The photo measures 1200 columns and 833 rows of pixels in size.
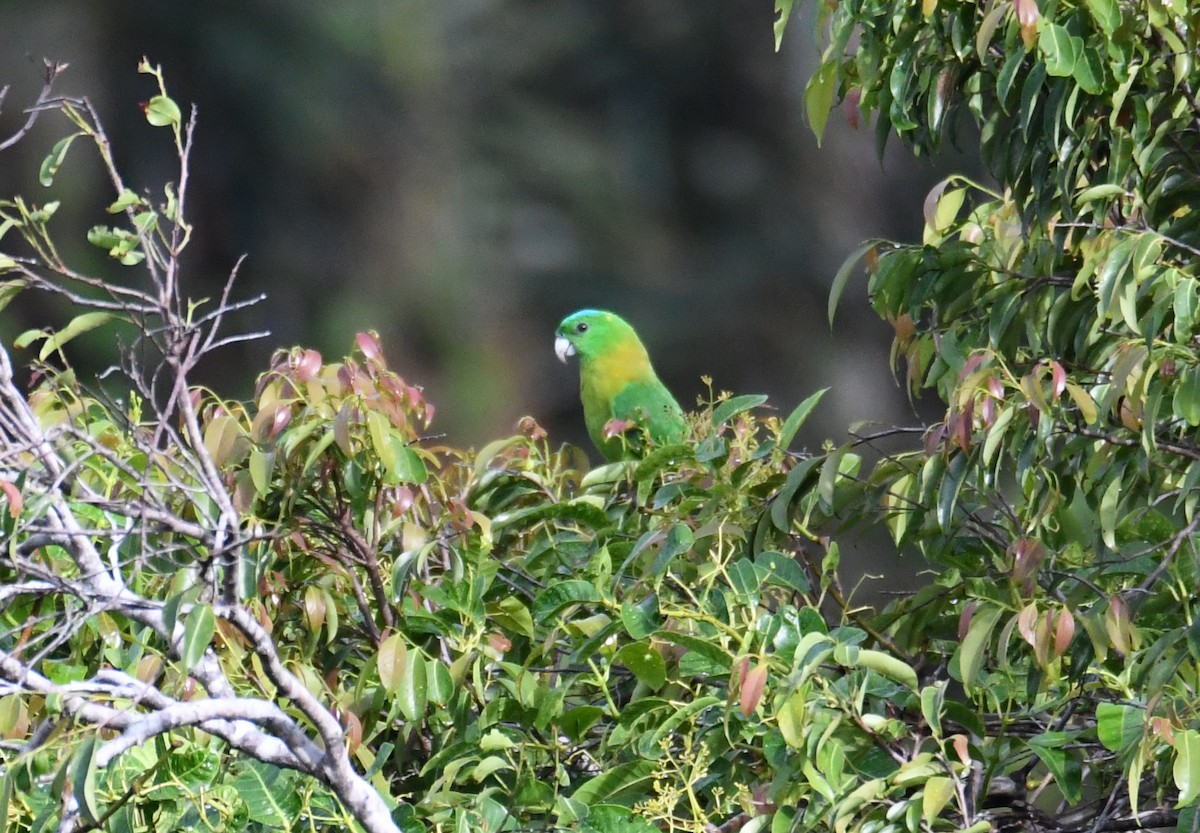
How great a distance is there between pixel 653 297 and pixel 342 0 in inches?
94.1

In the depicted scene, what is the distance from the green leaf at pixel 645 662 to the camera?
1923mm

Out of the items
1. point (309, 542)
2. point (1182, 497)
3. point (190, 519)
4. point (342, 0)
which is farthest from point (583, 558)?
point (342, 0)

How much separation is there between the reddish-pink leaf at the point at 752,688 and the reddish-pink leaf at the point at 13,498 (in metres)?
0.77

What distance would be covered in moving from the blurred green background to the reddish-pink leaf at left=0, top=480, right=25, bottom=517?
587 cm

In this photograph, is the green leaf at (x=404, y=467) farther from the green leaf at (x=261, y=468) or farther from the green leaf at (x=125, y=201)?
the green leaf at (x=125, y=201)

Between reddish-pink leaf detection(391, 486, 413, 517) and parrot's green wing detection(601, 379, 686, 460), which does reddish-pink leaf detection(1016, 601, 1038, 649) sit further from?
parrot's green wing detection(601, 379, 686, 460)

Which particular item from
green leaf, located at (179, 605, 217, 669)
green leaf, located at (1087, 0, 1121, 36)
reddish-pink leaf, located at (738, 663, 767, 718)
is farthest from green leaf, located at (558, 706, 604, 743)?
green leaf, located at (1087, 0, 1121, 36)

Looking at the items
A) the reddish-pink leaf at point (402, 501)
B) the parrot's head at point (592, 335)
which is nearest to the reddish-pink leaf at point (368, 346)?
the reddish-pink leaf at point (402, 501)

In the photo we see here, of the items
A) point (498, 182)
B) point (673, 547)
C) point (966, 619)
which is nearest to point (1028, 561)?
point (966, 619)

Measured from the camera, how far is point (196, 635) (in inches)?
60.9

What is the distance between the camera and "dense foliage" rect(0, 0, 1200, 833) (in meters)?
1.70

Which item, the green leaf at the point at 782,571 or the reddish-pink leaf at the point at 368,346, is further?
the reddish-pink leaf at the point at 368,346

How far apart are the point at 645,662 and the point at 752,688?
0.29m

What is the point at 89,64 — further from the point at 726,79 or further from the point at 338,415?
the point at 338,415
